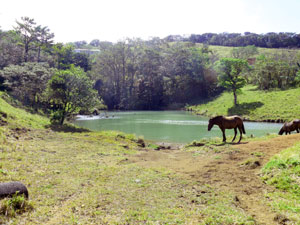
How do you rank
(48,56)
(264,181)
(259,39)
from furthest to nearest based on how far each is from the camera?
(259,39)
(48,56)
(264,181)

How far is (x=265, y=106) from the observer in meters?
42.0

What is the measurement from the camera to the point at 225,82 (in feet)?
162

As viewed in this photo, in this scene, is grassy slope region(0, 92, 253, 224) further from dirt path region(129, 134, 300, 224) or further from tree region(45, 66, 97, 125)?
Answer: tree region(45, 66, 97, 125)

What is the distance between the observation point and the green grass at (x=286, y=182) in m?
5.95

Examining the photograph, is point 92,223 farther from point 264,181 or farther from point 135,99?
point 135,99

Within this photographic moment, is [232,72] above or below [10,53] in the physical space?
below

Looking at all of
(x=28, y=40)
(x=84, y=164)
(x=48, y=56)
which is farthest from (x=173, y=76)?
(x=84, y=164)

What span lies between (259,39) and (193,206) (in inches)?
5523

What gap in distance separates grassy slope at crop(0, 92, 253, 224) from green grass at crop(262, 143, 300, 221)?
1.19 metres

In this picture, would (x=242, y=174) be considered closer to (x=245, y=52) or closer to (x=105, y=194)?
(x=105, y=194)

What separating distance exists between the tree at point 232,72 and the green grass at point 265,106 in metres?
2.92

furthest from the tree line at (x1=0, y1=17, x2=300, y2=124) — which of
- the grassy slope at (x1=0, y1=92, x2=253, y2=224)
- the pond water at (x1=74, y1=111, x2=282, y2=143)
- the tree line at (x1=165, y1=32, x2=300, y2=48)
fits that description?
the tree line at (x1=165, y1=32, x2=300, y2=48)

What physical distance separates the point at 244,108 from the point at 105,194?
142 ft

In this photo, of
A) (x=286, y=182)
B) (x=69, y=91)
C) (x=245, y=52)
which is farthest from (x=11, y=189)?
(x=245, y=52)
